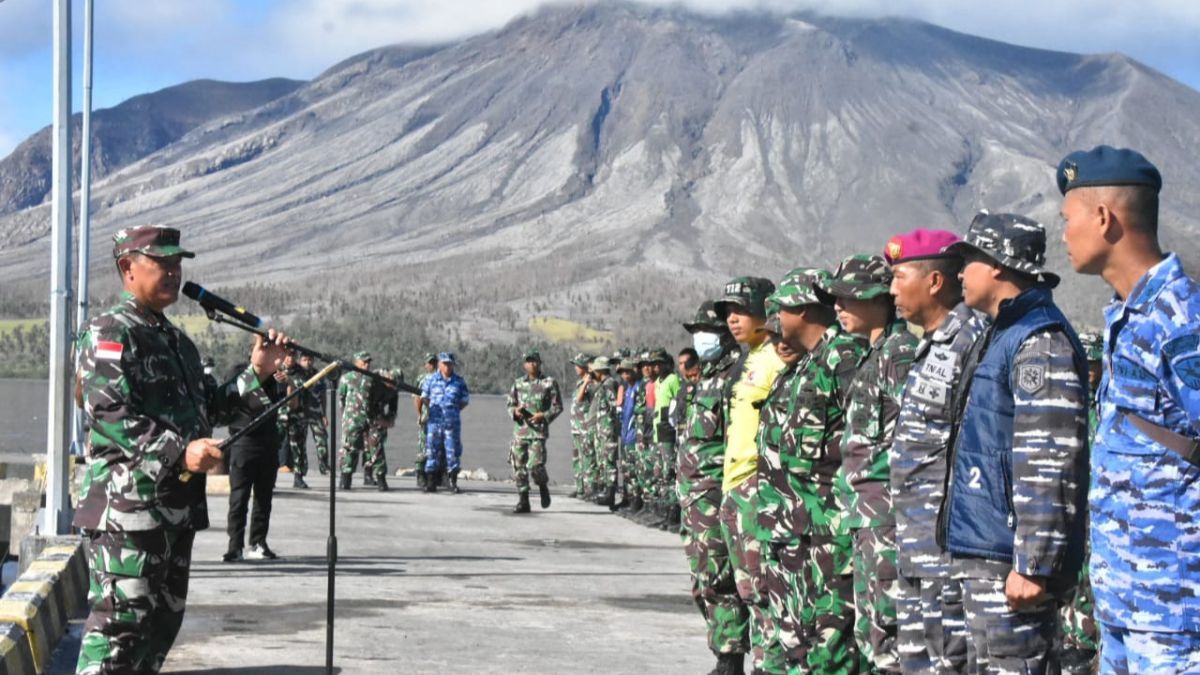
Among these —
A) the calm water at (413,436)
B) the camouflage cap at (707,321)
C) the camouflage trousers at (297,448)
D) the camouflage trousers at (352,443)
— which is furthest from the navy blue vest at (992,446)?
the calm water at (413,436)

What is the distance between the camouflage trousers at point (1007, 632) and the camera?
213 inches

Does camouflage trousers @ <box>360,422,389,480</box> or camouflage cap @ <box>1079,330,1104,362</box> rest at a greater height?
camouflage cap @ <box>1079,330,1104,362</box>

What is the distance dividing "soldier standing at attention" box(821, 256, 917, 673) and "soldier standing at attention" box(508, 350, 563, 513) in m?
13.8

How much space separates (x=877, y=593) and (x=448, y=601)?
6.18 m

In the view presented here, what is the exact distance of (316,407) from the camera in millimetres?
24453

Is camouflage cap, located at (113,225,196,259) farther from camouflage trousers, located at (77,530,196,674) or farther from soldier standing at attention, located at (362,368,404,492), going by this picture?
soldier standing at attention, located at (362,368,404,492)

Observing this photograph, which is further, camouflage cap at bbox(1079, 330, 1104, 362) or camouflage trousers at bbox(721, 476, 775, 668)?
camouflage cap at bbox(1079, 330, 1104, 362)

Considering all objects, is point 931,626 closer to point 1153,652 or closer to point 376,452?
point 1153,652

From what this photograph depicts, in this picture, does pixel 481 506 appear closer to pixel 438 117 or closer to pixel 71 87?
pixel 71 87

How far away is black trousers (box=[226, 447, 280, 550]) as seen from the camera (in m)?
14.3

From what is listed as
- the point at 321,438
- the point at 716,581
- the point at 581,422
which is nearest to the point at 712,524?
the point at 716,581

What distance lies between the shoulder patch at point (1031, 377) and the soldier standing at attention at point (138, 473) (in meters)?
2.90

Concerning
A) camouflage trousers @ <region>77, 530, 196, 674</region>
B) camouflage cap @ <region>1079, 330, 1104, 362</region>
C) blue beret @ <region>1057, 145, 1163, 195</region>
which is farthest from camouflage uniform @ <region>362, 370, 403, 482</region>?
blue beret @ <region>1057, 145, 1163, 195</region>

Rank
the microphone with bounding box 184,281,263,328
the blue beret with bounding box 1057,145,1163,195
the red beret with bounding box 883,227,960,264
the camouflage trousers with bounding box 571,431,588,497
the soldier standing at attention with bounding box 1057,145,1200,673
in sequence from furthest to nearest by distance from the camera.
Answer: the camouflage trousers with bounding box 571,431,588,497, the microphone with bounding box 184,281,263,328, the red beret with bounding box 883,227,960,264, the blue beret with bounding box 1057,145,1163,195, the soldier standing at attention with bounding box 1057,145,1200,673
